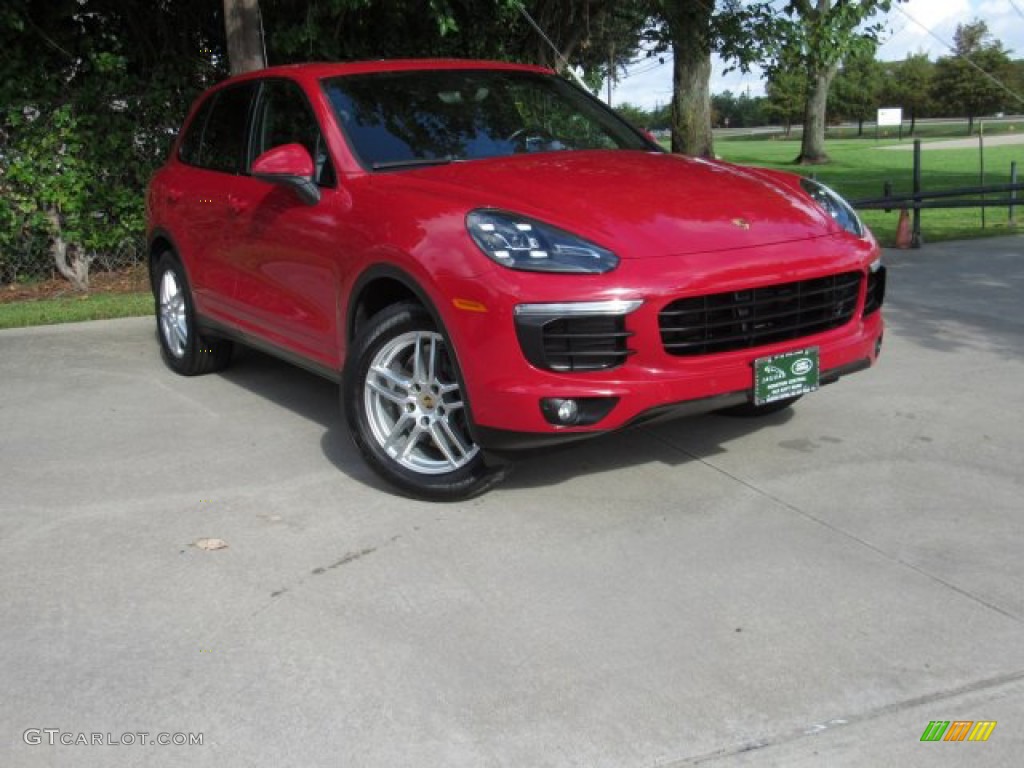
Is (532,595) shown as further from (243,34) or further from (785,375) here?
(243,34)

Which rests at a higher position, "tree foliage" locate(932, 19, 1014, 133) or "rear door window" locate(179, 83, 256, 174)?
"tree foliage" locate(932, 19, 1014, 133)

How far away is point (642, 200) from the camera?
446cm

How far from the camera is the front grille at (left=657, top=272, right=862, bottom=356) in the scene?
13.5ft

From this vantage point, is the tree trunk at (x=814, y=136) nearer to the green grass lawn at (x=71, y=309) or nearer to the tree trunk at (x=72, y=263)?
the tree trunk at (x=72, y=263)

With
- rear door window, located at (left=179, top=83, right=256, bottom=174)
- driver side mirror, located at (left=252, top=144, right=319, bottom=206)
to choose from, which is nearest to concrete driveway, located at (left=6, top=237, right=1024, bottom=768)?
driver side mirror, located at (left=252, top=144, right=319, bottom=206)

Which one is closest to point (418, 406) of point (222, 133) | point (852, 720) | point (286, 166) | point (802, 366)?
point (286, 166)

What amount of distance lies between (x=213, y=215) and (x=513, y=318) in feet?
8.86

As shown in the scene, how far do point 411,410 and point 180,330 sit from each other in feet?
9.36

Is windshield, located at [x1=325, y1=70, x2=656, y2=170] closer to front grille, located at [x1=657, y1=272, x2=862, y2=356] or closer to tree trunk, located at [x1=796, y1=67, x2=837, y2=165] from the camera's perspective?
front grille, located at [x1=657, y1=272, x2=862, y2=356]

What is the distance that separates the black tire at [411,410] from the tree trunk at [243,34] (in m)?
5.77

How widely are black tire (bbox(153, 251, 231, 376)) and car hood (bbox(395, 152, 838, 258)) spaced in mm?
2442

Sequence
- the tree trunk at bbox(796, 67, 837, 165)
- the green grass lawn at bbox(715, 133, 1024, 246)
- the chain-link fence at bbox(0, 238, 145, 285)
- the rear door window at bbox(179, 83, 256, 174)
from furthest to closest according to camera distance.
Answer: the tree trunk at bbox(796, 67, 837, 165)
the green grass lawn at bbox(715, 133, 1024, 246)
the chain-link fence at bbox(0, 238, 145, 285)
the rear door window at bbox(179, 83, 256, 174)

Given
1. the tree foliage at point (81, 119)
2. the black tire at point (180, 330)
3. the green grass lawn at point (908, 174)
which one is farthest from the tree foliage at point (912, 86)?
the black tire at point (180, 330)

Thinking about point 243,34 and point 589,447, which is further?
point 243,34
